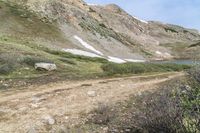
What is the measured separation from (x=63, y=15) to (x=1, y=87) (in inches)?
3433

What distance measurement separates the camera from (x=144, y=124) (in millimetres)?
16625

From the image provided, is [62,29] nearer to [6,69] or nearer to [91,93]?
[6,69]

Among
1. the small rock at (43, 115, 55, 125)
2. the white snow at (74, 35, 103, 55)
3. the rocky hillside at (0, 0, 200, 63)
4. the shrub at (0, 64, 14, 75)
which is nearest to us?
the small rock at (43, 115, 55, 125)

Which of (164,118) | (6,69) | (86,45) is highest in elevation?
(86,45)

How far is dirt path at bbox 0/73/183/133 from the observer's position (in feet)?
61.4

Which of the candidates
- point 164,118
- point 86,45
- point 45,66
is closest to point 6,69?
point 45,66

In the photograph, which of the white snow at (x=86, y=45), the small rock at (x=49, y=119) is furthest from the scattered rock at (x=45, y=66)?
the white snow at (x=86, y=45)

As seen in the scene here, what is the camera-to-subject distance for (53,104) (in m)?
21.6

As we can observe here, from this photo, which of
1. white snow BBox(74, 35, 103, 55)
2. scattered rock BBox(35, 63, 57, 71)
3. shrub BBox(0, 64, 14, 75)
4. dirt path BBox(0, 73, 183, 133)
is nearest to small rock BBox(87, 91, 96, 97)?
dirt path BBox(0, 73, 183, 133)

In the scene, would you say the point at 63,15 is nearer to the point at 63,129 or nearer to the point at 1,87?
the point at 1,87

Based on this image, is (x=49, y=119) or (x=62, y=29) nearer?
(x=49, y=119)

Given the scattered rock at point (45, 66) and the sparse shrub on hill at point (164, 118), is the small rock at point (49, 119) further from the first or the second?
the scattered rock at point (45, 66)

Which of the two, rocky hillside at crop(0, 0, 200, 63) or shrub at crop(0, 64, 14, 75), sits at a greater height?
rocky hillside at crop(0, 0, 200, 63)

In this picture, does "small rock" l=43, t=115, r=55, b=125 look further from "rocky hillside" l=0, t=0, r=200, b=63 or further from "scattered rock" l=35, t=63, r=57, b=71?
"rocky hillside" l=0, t=0, r=200, b=63
